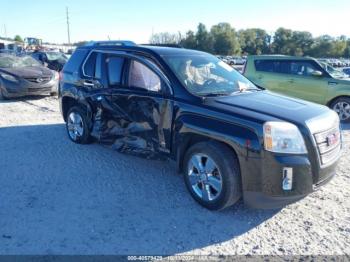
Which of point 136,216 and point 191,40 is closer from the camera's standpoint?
point 136,216

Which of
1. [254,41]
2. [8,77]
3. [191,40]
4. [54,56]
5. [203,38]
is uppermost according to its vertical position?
[203,38]

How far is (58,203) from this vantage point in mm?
4016

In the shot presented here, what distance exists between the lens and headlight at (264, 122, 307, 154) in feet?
11.0

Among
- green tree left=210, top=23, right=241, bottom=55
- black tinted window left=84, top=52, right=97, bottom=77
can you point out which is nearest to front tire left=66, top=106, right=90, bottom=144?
black tinted window left=84, top=52, right=97, bottom=77

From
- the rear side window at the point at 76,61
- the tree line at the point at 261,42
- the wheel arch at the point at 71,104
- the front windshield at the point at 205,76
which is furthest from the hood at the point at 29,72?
the tree line at the point at 261,42

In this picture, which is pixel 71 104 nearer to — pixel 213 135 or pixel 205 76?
pixel 205 76

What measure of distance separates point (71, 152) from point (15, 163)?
89 centimetres

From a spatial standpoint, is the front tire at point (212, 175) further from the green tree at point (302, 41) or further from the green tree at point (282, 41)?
the green tree at point (302, 41)

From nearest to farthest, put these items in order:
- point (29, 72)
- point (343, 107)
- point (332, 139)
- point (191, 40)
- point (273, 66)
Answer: point (332, 139)
point (343, 107)
point (273, 66)
point (29, 72)
point (191, 40)

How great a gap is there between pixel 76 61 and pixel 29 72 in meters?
5.68

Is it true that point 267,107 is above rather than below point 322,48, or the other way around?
below

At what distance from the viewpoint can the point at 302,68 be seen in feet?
31.8

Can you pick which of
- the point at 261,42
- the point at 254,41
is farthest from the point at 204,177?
the point at 254,41

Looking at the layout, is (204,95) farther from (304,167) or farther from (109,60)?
(109,60)
